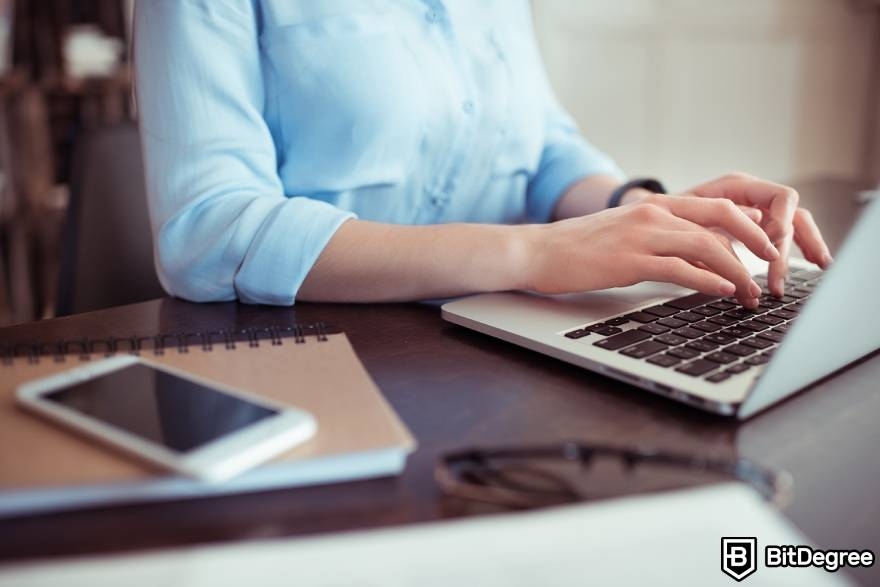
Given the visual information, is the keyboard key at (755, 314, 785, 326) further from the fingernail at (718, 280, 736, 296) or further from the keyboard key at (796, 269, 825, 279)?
the keyboard key at (796, 269, 825, 279)

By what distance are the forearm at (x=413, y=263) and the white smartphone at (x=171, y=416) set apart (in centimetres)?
24

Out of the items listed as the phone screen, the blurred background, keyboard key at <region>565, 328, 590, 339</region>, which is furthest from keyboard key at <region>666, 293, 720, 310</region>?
the blurred background

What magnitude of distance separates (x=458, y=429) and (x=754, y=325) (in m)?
0.26

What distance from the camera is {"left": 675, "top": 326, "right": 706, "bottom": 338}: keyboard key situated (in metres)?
0.54

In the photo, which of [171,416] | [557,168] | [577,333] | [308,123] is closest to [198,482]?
[171,416]

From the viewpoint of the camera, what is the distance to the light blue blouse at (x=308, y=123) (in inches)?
26.5

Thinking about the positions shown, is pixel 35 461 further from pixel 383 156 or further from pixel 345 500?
pixel 383 156

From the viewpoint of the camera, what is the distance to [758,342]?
524mm

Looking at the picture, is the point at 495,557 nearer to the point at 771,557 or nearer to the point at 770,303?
the point at 771,557

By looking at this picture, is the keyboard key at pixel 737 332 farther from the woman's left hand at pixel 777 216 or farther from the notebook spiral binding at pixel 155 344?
the notebook spiral binding at pixel 155 344

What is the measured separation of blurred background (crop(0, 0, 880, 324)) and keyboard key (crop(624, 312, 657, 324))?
80.3 inches

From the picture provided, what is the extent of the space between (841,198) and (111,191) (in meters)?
1.08

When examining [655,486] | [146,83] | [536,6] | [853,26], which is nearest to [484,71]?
[146,83]

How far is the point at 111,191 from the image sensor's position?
1040 millimetres
